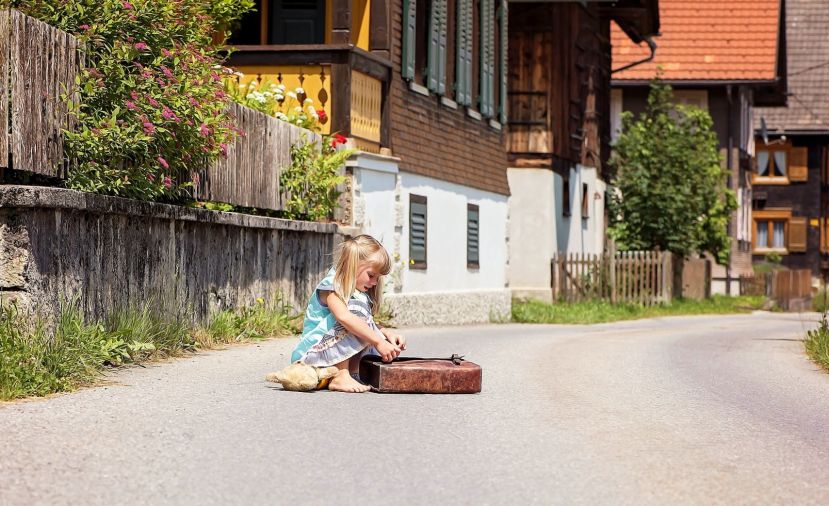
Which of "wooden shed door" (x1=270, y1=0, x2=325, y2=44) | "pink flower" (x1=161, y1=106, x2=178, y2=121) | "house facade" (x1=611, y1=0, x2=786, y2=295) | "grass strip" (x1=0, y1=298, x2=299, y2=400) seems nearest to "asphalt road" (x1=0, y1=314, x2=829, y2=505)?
"grass strip" (x1=0, y1=298, x2=299, y2=400)

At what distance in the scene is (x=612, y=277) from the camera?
105ft

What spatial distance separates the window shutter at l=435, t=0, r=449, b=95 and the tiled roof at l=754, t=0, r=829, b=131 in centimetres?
3590

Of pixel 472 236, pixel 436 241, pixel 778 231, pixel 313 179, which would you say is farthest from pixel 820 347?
pixel 778 231

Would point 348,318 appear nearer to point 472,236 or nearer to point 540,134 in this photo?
point 472,236

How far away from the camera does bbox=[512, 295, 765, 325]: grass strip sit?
1064 inches

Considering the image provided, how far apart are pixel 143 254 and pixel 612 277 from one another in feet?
67.4

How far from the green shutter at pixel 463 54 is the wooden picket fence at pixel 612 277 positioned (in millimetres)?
7348

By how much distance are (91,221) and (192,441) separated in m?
4.60

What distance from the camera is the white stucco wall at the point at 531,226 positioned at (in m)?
31.9

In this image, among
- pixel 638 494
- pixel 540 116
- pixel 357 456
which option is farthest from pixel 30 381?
pixel 540 116

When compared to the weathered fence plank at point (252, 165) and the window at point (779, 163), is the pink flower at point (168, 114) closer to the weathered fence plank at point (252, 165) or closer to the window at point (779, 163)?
the weathered fence plank at point (252, 165)

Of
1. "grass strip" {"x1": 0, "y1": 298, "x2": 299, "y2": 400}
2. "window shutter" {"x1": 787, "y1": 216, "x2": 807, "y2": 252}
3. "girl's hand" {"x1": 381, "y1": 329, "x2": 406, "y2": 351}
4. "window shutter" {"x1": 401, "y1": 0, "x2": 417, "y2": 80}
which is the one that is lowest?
"grass strip" {"x1": 0, "y1": 298, "x2": 299, "y2": 400}

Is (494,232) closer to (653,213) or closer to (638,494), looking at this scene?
(653,213)

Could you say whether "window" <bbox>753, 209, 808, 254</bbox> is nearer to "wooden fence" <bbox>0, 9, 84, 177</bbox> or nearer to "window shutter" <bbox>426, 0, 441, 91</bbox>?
"window shutter" <bbox>426, 0, 441, 91</bbox>
